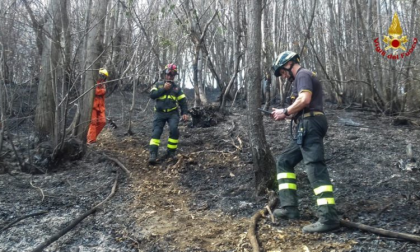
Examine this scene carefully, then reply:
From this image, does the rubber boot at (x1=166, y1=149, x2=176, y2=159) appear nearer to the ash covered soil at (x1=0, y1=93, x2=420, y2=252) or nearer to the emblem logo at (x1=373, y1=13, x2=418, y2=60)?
the ash covered soil at (x1=0, y1=93, x2=420, y2=252)

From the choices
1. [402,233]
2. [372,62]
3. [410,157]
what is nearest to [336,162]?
[410,157]

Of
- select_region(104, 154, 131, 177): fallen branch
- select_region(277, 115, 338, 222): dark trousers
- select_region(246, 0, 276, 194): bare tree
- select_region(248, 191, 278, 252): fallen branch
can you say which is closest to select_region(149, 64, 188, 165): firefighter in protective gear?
select_region(104, 154, 131, 177): fallen branch

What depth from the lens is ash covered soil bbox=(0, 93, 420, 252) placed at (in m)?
4.23

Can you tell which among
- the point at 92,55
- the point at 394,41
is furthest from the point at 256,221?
the point at 394,41

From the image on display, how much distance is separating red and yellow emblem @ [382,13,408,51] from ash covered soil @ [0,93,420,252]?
1.83 metres

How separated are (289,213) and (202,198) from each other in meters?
1.51

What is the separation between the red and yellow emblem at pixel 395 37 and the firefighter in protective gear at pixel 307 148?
5.54 m

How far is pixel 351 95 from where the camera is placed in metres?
13.0

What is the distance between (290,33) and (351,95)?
2950mm

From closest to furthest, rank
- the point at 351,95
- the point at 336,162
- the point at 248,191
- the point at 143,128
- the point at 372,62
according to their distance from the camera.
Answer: the point at 248,191 → the point at 336,162 → the point at 372,62 → the point at 143,128 → the point at 351,95

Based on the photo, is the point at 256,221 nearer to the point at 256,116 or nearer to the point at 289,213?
the point at 289,213

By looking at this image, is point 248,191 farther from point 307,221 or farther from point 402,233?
Result: point 402,233

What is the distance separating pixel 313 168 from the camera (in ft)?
13.9

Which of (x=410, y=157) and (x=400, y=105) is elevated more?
(x=400, y=105)
